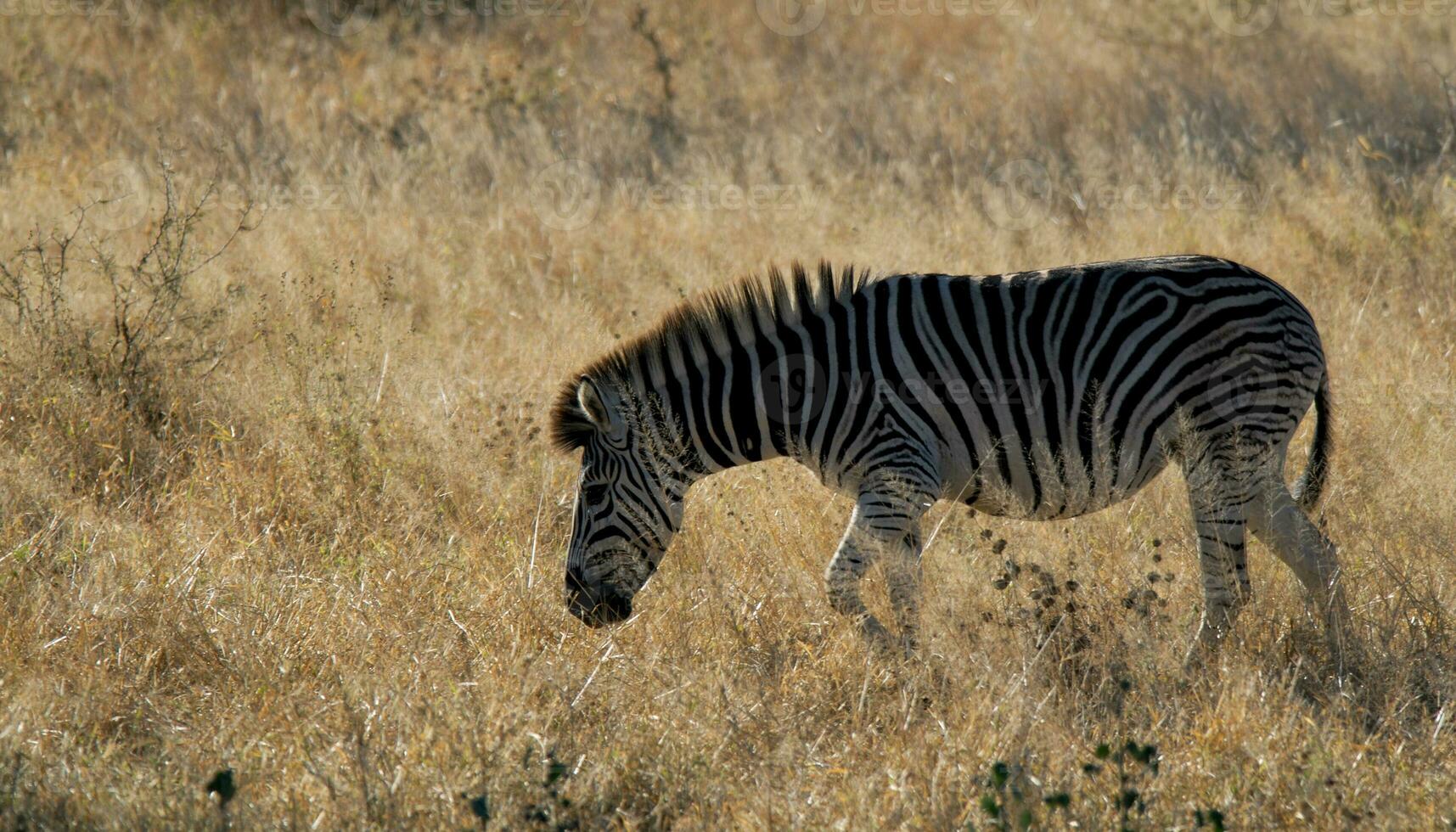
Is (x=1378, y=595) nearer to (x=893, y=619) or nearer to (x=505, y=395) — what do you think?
(x=893, y=619)

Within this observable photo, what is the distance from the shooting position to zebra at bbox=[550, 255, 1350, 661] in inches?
193

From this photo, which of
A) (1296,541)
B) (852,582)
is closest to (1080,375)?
(1296,541)

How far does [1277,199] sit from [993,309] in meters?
5.31

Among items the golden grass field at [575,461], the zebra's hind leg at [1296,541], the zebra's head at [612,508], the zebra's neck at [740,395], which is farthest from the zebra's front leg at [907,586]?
the zebra's hind leg at [1296,541]

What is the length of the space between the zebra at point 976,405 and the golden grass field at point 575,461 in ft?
0.91

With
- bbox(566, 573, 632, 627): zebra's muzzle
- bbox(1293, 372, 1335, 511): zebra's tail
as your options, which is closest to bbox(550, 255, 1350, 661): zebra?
bbox(566, 573, 632, 627): zebra's muzzle

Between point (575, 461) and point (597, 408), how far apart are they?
1595mm

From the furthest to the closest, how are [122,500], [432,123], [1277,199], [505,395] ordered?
[432,123], [1277,199], [505,395], [122,500]

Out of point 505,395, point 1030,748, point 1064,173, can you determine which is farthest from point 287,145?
point 1030,748

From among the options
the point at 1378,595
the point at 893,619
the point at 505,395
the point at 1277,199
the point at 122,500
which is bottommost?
the point at 1277,199

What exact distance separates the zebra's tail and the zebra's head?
249 cm

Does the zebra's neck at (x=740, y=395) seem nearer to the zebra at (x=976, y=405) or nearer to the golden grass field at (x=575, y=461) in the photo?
the zebra at (x=976, y=405)

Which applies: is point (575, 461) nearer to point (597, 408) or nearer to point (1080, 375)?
point (597, 408)

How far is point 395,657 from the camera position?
4680 millimetres
